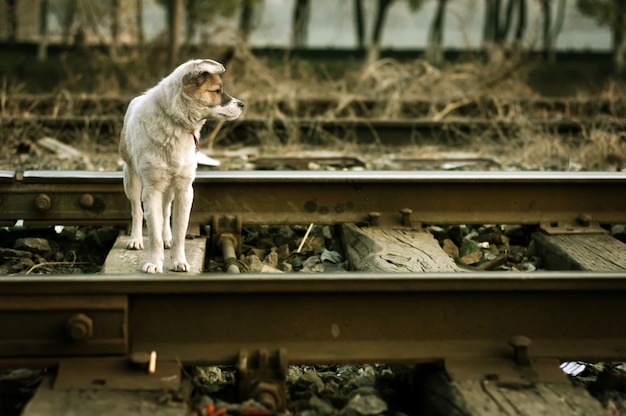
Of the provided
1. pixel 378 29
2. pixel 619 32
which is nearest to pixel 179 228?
pixel 378 29

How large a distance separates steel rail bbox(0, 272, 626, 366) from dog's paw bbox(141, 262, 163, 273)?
1.93 ft

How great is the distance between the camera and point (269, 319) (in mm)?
4125

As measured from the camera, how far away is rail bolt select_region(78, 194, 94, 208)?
239 inches

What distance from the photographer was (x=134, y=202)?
531cm

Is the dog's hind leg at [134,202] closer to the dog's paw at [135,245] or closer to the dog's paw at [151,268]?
the dog's paw at [135,245]

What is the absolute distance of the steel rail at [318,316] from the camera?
396cm

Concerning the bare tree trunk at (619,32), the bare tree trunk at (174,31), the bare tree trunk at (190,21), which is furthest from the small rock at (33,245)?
the bare tree trunk at (619,32)

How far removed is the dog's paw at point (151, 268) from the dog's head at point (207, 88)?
0.80 m

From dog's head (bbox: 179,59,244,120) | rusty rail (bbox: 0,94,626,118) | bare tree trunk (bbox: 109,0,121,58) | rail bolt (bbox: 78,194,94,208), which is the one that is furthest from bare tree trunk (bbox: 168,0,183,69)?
dog's head (bbox: 179,59,244,120)

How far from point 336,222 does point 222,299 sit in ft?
7.20

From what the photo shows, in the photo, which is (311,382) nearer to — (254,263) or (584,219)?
(254,263)

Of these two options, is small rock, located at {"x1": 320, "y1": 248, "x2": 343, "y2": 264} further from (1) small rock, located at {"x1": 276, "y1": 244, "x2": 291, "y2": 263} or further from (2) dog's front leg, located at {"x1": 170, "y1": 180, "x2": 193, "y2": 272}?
(2) dog's front leg, located at {"x1": 170, "y1": 180, "x2": 193, "y2": 272}

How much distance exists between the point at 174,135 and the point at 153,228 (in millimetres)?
493

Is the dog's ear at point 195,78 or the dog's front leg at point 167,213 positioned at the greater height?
the dog's ear at point 195,78
